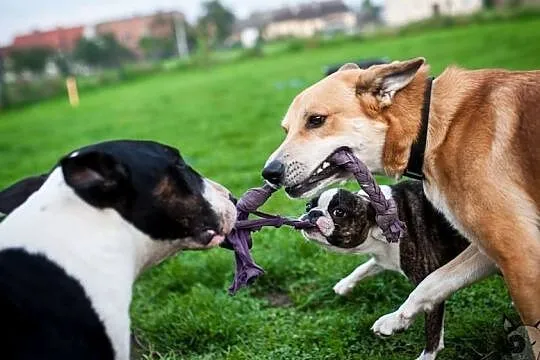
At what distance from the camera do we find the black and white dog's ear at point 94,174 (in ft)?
11.2

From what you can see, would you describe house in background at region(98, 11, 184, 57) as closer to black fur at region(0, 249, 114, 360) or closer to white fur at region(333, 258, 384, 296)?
white fur at region(333, 258, 384, 296)

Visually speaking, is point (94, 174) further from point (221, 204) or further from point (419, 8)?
point (419, 8)

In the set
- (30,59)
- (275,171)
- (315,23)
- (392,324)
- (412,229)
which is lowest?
(315,23)

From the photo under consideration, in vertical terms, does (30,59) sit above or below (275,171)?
below

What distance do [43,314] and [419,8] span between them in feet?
211

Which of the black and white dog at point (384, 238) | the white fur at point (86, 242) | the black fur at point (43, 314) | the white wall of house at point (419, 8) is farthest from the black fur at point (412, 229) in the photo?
the white wall of house at point (419, 8)

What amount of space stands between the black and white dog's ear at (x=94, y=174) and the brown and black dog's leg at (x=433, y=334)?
7.75ft

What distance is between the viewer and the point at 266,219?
4809 mm

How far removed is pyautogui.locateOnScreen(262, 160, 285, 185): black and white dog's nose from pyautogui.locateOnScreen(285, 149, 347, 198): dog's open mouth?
10 cm

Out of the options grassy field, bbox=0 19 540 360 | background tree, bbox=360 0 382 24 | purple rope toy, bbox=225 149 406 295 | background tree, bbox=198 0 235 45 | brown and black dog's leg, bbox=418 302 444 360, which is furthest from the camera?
background tree, bbox=360 0 382 24

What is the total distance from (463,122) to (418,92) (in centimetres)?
44

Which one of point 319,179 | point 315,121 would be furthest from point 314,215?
point 315,121

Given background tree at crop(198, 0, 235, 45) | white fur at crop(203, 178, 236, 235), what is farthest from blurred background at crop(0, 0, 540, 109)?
white fur at crop(203, 178, 236, 235)

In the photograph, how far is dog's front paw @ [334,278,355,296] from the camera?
5.87m
